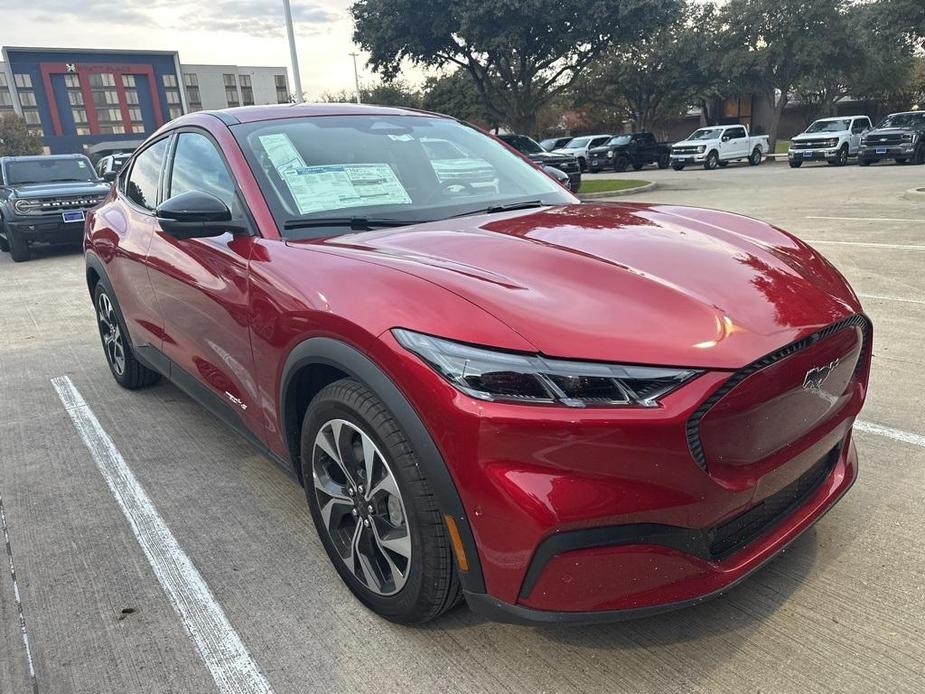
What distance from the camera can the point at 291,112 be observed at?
3346mm

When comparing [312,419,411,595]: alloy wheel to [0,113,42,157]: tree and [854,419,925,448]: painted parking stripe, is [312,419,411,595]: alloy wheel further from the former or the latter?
[0,113,42,157]: tree

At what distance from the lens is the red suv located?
1725 millimetres

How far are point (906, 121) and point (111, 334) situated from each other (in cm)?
2687

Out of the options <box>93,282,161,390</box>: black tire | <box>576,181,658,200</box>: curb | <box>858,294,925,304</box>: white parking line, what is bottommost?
<box>858,294,925,304</box>: white parking line

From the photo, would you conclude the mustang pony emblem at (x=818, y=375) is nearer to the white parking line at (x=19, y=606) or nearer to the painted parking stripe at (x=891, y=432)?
the painted parking stripe at (x=891, y=432)

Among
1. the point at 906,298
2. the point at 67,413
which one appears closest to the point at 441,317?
the point at 67,413

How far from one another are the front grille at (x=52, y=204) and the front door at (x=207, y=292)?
29.7 ft

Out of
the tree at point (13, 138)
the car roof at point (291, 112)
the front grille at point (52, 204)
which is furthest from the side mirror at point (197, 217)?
the tree at point (13, 138)

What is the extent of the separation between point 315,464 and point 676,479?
125 centimetres

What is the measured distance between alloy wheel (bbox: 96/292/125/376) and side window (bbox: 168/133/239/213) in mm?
1448

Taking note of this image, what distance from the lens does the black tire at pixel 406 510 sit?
6.34ft

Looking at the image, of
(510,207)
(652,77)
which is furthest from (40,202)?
(652,77)

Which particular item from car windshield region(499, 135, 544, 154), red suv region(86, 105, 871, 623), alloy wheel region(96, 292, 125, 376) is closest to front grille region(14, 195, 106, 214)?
alloy wheel region(96, 292, 125, 376)

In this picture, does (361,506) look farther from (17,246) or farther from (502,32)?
(502,32)
